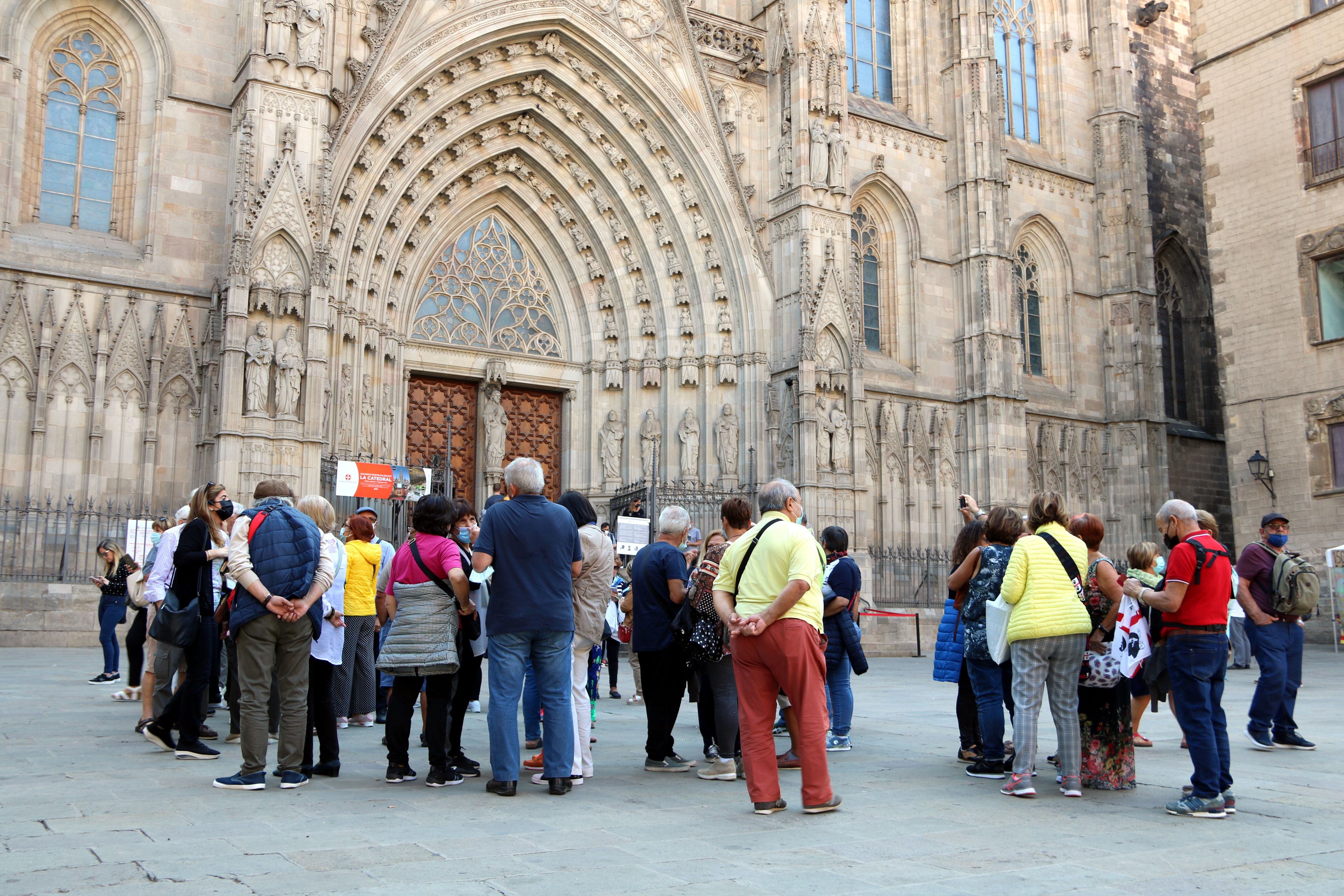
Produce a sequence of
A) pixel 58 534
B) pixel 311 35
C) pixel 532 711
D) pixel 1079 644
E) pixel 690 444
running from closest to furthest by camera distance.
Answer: pixel 1079 644 → pixel 532 711 → pixel 58 534 → pixel 311 35 → pixel 690 444

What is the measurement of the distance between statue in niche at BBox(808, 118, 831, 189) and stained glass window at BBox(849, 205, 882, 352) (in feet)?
7.92

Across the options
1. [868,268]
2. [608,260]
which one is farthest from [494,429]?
[868,268]

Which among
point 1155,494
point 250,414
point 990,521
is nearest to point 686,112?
point 250,414

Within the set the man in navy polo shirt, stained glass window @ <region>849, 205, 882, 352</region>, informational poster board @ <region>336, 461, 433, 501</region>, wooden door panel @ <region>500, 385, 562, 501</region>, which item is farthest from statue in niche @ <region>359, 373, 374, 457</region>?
the man in navy polo shirt

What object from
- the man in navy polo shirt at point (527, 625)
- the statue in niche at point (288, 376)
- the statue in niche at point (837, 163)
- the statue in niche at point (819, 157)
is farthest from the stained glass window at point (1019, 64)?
the man in navy polo shirt at point (527, 625)

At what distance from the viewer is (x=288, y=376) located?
1623cm

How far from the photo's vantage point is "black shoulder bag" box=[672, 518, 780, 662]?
22.8 feet

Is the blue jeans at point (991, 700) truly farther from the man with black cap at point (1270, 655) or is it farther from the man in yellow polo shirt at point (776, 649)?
the man with black cap at point (1270, 655)

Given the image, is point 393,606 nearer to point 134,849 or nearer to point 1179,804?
point 134,849

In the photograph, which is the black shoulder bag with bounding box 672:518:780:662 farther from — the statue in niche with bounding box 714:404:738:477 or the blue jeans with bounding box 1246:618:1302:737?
the statue in niche with bounding box 714:404:738:477

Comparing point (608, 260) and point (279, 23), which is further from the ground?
point (279, 23)

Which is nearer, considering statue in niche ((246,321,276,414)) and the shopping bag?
the shopping bag

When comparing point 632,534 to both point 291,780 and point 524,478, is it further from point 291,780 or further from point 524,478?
point 291,780

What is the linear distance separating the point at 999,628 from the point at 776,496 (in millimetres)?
1563
